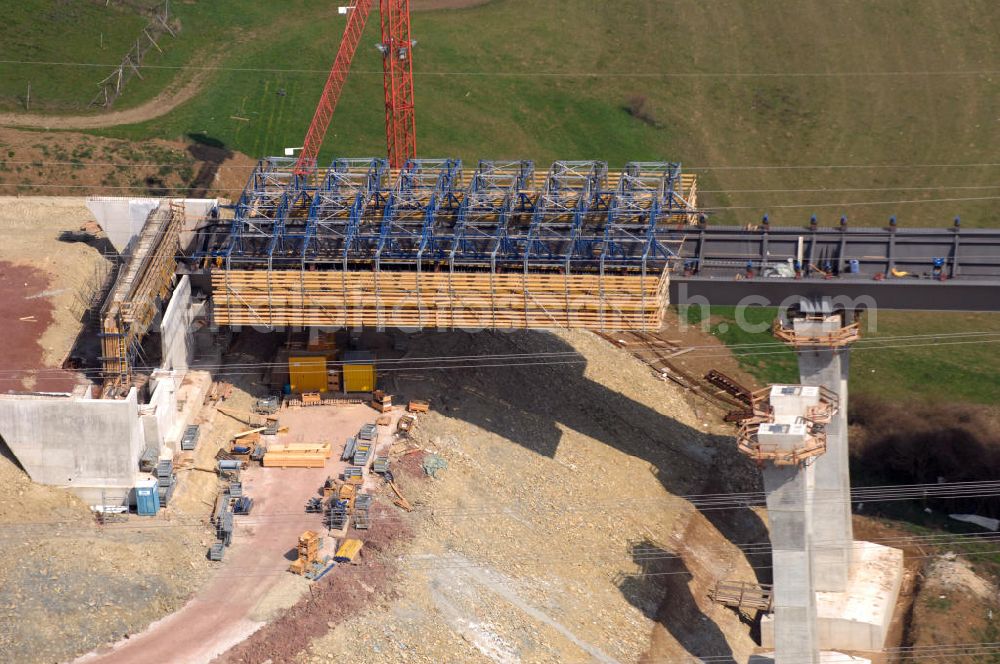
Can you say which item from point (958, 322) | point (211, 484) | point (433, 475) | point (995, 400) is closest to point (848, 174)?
point (958, 322)

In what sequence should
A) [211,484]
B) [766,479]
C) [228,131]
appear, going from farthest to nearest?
1. [228,131]
2. [211,484]
3. [766,479]

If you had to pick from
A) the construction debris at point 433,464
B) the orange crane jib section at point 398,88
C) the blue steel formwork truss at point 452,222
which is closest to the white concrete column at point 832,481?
the blue steel formwork truss at point 452,222

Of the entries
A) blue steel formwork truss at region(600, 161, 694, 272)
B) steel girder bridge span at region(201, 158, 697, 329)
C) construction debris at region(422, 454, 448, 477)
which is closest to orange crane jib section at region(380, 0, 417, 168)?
steel girder bridge span at region(201, 158, 697, 329)

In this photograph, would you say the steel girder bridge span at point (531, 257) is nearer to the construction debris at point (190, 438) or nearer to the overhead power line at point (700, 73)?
the construction debris at point (190, 438)

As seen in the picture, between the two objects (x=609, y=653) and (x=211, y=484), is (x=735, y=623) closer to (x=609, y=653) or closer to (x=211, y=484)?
(x=609, y=653)

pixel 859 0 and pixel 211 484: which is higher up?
pixel 859 0

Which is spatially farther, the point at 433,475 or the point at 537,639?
the point at 433,475
